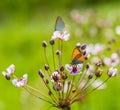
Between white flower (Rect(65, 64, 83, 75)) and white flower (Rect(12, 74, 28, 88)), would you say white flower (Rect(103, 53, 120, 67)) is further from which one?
white flower (Rect(12, 74, 28, 88))

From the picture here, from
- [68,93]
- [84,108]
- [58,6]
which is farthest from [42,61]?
[58,6]

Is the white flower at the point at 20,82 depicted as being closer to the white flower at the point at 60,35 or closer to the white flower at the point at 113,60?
the white flower at the point at 60,35

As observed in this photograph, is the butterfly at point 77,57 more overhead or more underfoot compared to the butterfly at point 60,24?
more underfoot

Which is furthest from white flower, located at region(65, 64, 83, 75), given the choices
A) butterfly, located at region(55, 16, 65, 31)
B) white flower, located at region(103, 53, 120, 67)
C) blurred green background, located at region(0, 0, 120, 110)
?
white flower, located at region(103, 53, 120, 67)

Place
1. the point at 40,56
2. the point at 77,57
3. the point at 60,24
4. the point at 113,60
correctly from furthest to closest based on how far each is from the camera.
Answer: the point at 40,56 → the point at 113,60 → the point at 60,24 → the point at 77,57

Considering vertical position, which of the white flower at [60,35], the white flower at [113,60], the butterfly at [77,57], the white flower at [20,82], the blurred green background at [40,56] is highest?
the blurred green background at [40,56]

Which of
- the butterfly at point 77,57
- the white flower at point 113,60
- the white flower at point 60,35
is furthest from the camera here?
the white flower at point 113,60

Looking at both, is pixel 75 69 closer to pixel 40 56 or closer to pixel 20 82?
pixel 20 82

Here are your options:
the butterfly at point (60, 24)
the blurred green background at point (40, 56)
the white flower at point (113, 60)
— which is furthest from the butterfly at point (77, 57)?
the white flower at point (113, 60)

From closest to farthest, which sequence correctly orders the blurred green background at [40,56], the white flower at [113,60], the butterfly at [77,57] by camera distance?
the butterfly at [77,57]
the white flower at [113,60]
the blurred green background at [40,56]

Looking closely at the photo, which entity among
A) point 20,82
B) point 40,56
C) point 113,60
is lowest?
point 20,82

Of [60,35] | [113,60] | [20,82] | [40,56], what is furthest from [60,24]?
[40,56]

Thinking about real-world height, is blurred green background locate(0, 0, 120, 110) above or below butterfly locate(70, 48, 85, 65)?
above
